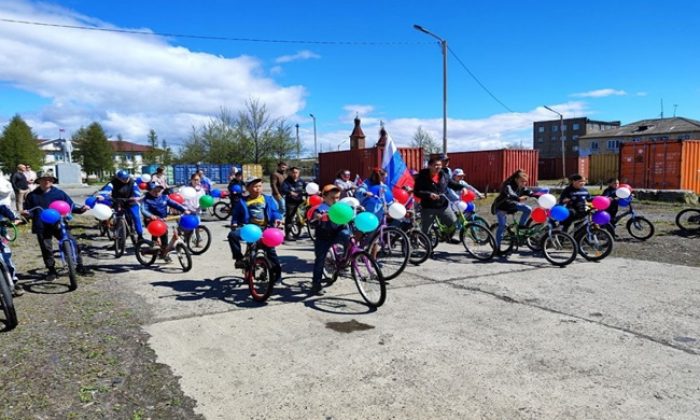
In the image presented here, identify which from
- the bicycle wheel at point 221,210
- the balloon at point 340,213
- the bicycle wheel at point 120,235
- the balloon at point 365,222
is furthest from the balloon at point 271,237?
the bicycle wheel at point 221,210

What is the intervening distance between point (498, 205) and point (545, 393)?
19.0 feet

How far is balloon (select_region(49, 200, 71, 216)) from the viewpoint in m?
7.05

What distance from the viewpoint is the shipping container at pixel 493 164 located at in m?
27.8

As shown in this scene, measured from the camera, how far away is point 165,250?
328 inches

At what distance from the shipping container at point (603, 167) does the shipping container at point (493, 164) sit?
7.31m

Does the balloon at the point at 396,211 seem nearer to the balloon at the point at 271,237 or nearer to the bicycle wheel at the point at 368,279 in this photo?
the bicycle wheel at the point at 368,279

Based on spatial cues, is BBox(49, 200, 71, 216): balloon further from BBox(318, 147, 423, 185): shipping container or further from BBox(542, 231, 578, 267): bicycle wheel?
BBox(318, 147, 423, 185): shipping container

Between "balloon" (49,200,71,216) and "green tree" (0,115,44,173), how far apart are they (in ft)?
205

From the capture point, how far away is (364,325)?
5250 mm

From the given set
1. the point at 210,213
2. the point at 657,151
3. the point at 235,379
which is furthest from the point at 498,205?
the point at 657,151

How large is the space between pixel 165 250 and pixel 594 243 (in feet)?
25.5

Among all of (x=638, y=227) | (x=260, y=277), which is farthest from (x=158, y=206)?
(x=638, y=227)

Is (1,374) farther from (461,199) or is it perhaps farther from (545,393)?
(461,199)

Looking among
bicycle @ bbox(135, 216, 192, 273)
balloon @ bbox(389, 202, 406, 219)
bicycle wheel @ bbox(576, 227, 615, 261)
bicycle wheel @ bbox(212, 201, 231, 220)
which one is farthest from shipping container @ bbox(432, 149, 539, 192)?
bicycle @ bbox(135, 216, 192, 273)
